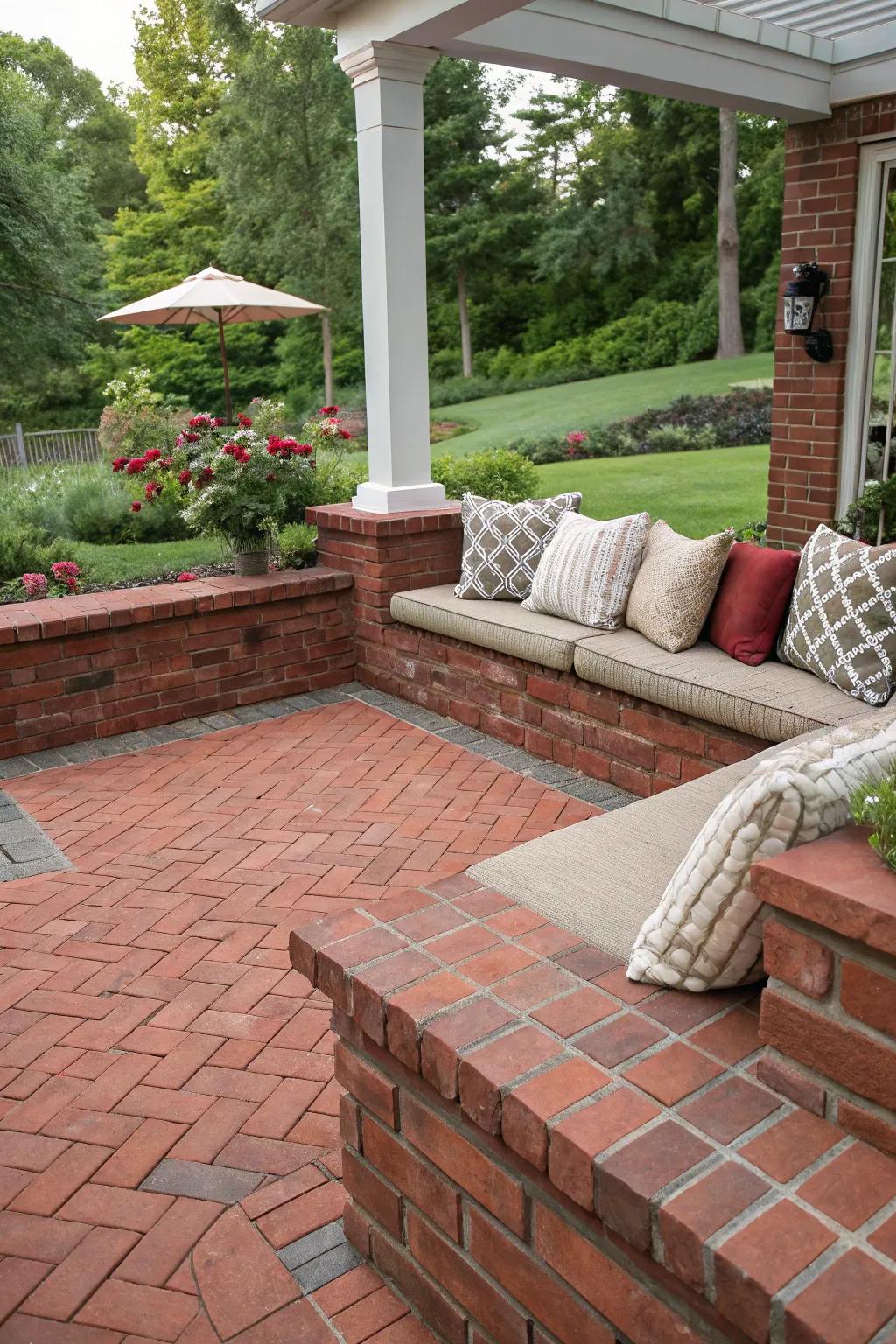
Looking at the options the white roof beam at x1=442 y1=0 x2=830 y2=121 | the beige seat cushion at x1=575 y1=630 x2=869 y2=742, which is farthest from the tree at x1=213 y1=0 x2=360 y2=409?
the beige seat cushion at x1=575 y1=630 x2=869 y2=742

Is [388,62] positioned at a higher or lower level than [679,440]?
higher

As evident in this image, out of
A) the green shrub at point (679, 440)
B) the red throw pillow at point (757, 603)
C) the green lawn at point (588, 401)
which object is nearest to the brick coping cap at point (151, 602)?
the red throw pillow at point (757, 603)

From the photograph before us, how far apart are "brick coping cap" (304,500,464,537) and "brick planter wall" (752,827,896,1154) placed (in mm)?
3948

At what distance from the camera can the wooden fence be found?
1641cm

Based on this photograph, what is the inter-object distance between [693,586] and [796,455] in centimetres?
267

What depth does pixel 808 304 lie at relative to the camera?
19.2 ft

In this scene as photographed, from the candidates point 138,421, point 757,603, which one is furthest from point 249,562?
point 138,421

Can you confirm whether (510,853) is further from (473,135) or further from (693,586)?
(473,135)

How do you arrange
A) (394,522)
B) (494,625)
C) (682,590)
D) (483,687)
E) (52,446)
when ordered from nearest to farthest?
(682,590), (494,625), (483,687), (394,522), (52,446)

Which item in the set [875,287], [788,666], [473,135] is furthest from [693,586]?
[473,135]

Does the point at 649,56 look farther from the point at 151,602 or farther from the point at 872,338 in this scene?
the point at 151,602

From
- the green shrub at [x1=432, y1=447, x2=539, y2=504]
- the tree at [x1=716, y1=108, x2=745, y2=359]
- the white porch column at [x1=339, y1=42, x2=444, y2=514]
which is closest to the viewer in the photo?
the white porch column at [x1=339, y1=42, x2=444, y2=514]

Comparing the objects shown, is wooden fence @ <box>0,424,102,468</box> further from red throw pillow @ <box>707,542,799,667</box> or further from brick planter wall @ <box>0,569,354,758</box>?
red throw pillow @ <box>707,542,799,667</box>

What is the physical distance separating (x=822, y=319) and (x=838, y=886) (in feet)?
17.6
